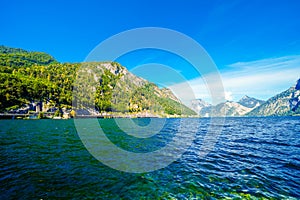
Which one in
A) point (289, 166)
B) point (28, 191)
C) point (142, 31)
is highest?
point (142, 31)

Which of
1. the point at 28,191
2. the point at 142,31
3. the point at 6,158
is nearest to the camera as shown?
the point at 28,191

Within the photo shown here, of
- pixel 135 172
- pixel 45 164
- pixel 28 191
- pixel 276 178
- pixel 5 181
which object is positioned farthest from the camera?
pixel 45 164

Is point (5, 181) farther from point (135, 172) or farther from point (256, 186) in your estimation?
point (256, 186)

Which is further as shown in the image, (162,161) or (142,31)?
(142,31)

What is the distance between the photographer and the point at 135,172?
17516 mm

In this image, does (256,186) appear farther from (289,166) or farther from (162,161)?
(162,161)

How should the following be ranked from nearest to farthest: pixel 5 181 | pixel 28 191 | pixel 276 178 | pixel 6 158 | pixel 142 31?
pixel 28 191, pixel 5 181, pixel 276 178, pixel 6 158, pixel 142 31

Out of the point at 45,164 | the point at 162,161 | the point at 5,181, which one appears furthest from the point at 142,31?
the point at 5,181

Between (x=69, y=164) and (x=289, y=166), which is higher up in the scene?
(x=69, y=164)

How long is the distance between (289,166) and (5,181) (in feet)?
90.2

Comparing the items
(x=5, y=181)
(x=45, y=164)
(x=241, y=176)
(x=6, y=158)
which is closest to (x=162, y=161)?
(x=241, y=176)

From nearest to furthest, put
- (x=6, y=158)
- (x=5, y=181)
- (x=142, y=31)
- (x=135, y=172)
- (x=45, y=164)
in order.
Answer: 1. (x=5, y=181)
2. (x=135, y=172)
3. (x=45, y=164)
4. (x=6, y=158)
5. (x=142, y=31)

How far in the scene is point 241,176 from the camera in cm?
1630

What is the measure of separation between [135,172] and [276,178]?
42.4ft
